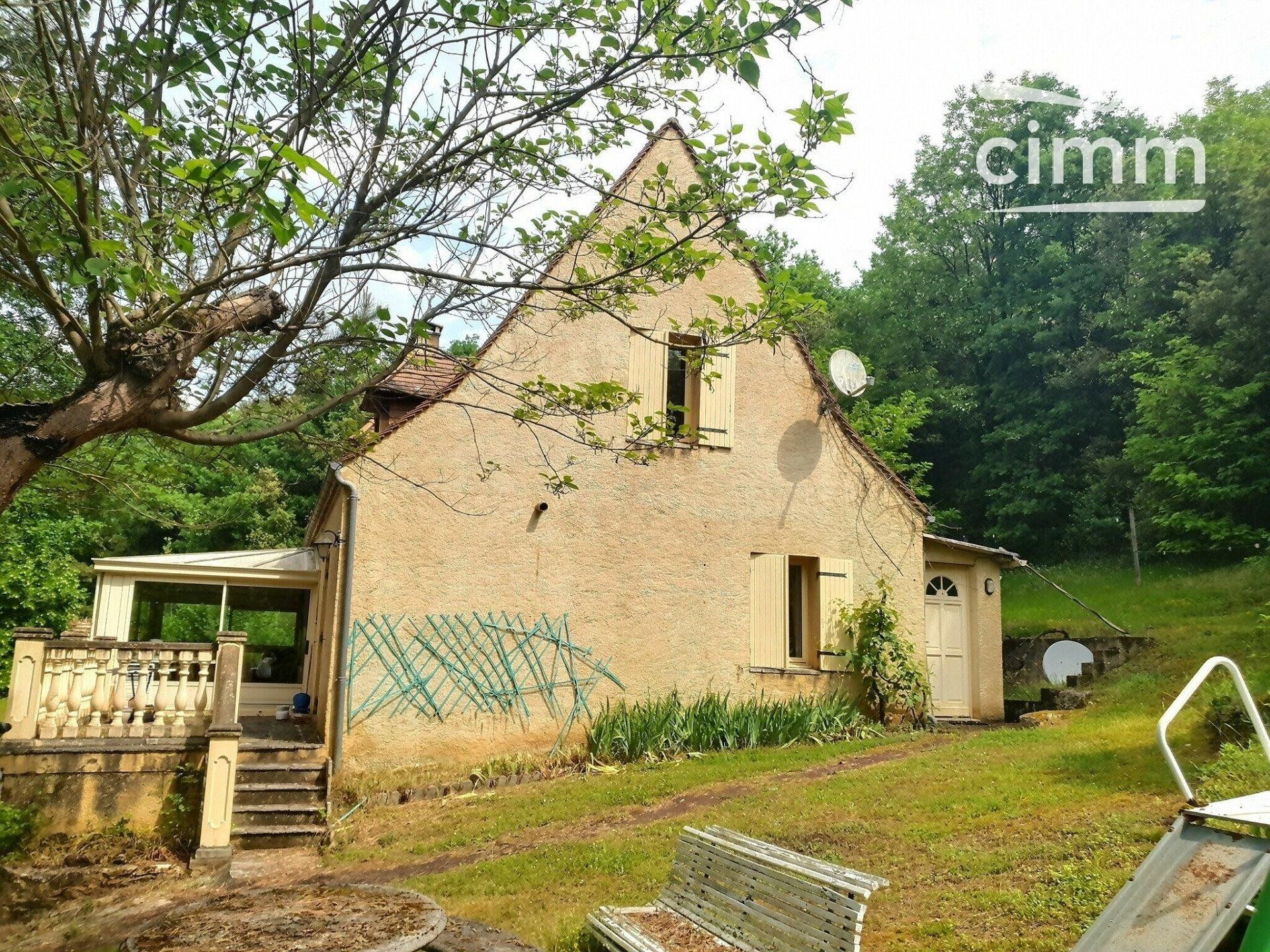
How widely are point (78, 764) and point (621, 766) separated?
5607mm

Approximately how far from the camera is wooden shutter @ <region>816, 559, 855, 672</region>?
12.9m

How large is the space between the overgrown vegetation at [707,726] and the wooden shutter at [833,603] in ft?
2.33

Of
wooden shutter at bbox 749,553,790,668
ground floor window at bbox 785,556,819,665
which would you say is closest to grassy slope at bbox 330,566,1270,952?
wooden shutter at bbox 749,553,790,668

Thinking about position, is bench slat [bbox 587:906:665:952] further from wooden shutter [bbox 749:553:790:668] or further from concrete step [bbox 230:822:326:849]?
wooden shutter [bbox 749:553:790:668]

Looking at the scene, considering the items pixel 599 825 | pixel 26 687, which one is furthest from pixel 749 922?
pixel 26 687

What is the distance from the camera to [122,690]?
352 inches

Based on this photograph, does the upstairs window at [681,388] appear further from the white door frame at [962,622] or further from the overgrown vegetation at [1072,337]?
the overgrown vegetation at [1072,337]

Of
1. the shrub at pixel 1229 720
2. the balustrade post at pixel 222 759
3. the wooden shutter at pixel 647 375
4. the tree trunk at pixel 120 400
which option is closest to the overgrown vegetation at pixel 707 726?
the wooden shutter at pixel 647 375

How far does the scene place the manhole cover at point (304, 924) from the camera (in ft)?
13.8

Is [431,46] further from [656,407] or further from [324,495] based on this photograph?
[324,495]

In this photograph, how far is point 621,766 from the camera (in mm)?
10977

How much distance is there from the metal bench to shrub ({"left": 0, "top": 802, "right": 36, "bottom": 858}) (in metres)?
5.54

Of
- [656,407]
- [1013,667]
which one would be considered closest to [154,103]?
[656,407]

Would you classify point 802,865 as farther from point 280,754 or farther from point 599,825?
point 280,754
